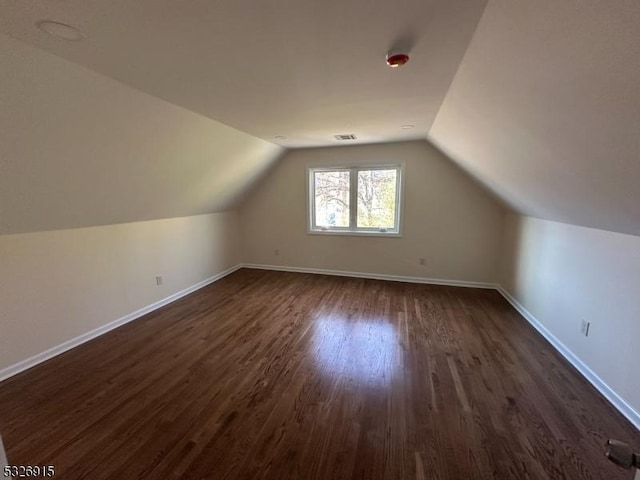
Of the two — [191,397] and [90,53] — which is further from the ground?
[90,53]

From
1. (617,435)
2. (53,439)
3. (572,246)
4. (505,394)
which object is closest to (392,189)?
(572,246)

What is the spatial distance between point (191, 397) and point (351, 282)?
298 centimetres

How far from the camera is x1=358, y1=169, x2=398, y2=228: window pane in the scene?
455cm

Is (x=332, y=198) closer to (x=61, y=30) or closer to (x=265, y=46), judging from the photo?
(x=265, y=46)

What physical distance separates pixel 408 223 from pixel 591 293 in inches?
96.6

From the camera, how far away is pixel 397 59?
1585 millimetres

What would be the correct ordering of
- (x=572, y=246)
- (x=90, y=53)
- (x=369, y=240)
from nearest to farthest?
(x=90, y=53), (x=572, y=246), (x=369, y=240)

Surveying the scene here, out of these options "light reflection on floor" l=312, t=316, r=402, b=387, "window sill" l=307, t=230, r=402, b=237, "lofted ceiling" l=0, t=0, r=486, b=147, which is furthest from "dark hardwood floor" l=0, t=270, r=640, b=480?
"lofted ceiling" l=0, t=0, r=486, b=147

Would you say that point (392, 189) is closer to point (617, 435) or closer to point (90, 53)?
point (617, 435)

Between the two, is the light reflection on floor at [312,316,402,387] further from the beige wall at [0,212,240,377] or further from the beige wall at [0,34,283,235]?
the beige wall at [0,34,283,235]

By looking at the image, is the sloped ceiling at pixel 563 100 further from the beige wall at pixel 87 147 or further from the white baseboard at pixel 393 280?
the beige wall at pixel 87 147

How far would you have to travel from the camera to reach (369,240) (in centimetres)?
468

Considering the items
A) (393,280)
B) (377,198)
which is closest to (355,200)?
(377,198)

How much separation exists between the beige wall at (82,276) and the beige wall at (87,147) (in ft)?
0.56
